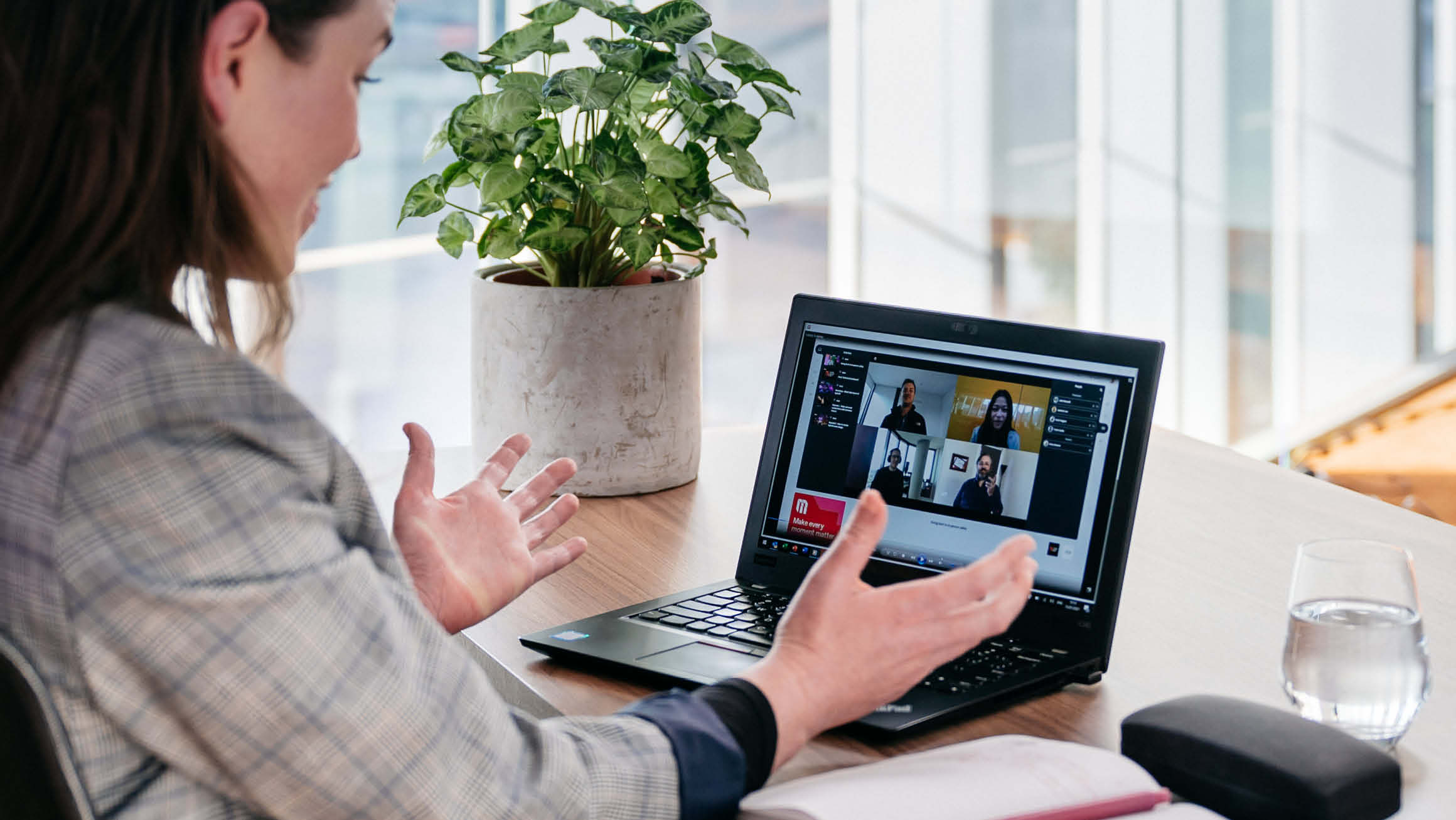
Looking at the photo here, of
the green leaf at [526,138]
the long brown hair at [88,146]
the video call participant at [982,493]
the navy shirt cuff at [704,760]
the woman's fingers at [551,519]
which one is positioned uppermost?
the green leaf at [526,138]

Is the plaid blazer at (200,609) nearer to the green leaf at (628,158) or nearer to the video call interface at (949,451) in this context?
the video call interface at (949,451)

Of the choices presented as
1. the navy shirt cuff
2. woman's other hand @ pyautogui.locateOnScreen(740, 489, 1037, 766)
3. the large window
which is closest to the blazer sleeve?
the navy shirt cuff

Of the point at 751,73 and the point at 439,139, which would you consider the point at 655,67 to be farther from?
the point at 439,139

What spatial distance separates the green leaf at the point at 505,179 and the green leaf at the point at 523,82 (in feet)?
0.23

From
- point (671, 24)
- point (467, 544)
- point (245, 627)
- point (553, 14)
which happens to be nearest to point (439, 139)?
point (553, 14)

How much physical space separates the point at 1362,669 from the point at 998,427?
1.10ft

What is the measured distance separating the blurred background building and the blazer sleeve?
10.5ft

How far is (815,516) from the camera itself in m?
1.21

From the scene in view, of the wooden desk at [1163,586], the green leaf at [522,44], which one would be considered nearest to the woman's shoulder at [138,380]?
the wooden desk at [1163,586]

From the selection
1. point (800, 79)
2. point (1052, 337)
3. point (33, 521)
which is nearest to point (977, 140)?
point (800, 79)

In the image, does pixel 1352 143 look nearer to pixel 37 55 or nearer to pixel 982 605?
pixel 982 605

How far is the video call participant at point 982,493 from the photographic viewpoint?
1.11 m

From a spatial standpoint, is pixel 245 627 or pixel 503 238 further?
pixel 503 238

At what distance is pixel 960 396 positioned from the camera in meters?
1.14
